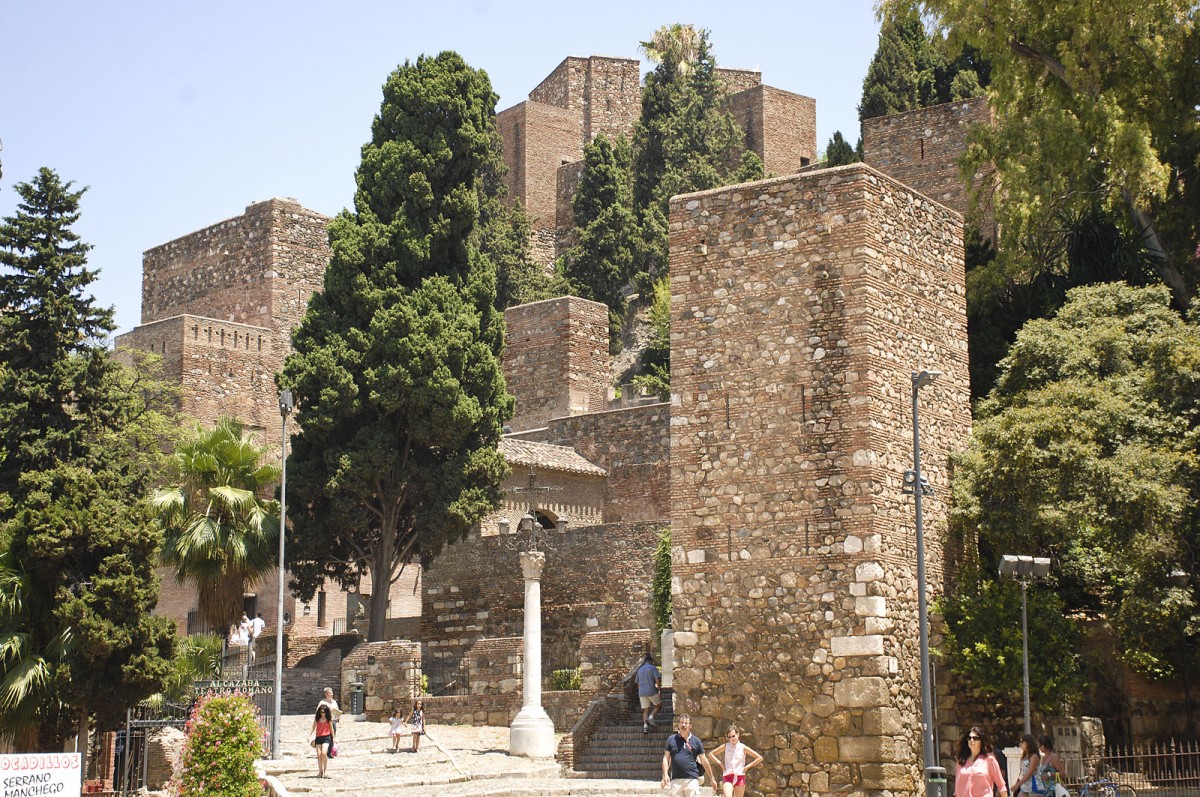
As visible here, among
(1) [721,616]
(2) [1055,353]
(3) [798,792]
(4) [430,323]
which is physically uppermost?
(4) [430,323]

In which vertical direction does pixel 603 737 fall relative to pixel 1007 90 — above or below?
below

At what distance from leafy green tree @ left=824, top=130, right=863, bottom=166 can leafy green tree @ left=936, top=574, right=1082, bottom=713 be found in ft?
92.0

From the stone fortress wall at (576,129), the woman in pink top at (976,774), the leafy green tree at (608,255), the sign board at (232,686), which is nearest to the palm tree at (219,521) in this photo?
the sign board at (232,686)

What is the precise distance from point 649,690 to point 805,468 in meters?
5.49

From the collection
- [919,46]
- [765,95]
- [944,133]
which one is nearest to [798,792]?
[944,133]

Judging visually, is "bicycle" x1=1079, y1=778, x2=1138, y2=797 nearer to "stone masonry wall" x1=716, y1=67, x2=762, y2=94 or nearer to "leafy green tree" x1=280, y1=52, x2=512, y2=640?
"leafy green tree" x1=280, y1=52, x2=512, y2=640

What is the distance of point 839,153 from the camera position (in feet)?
153

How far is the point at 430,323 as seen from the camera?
29.2 meters

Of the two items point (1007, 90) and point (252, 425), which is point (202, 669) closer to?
point (1007, 90)

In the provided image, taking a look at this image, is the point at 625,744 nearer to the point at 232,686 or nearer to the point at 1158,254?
the point at 232,686

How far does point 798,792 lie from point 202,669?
1050cm

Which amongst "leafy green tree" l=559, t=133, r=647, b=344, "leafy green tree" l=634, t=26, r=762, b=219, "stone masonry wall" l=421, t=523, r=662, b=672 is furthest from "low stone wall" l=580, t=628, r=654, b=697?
"leafy green tree" l=634, t=26, r=762, b=219

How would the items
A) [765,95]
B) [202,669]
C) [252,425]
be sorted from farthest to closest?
1. [765,95]
2. [252,425]
3. [202,669]

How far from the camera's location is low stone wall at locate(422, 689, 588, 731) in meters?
25.2
